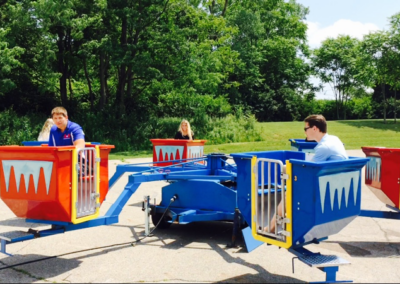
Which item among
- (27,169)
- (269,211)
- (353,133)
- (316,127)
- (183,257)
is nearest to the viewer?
(269,211)

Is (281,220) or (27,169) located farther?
(27,169)

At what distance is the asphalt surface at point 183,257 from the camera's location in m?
4.59

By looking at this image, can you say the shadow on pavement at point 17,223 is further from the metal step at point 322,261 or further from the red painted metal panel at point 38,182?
the metal step at point 322,261

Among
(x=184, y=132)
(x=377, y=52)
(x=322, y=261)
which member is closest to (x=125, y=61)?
(x=184, y=132)

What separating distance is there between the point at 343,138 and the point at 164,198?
2308 centimetres

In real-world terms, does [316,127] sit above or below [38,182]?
above

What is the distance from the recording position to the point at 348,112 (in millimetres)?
52125

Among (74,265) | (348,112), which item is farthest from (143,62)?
(348,112)

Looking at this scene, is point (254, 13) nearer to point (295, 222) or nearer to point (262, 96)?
point (262, 96)

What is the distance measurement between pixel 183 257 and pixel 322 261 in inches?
70.5

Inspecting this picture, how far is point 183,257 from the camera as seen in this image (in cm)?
528

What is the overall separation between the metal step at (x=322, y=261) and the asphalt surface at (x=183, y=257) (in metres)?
0.41

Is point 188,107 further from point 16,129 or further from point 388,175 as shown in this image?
point 388,175

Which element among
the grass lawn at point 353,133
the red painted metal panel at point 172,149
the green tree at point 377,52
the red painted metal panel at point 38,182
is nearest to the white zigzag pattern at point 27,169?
the red painted metal panel at point 38,182
